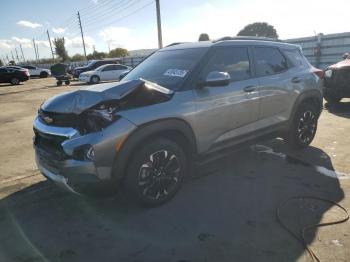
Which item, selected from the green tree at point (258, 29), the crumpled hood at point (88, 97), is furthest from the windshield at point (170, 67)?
the green tree at point (258, 29)

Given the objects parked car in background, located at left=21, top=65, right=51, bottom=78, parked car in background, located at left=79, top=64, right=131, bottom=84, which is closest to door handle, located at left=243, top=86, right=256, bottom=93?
parked car in background, located at left=79, top=64, right=131, bottom=84

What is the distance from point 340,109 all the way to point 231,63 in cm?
631

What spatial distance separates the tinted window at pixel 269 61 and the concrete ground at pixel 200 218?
1411mm

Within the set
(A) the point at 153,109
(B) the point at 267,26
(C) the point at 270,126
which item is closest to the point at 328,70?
(C) the point at 270,126

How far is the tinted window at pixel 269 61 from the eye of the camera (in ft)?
16.4

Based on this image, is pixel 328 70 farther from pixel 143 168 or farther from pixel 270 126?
pixel 143 168

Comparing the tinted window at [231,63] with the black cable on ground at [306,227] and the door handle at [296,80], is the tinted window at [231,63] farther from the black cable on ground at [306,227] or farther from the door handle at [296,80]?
the black cable on ground at [306,227]

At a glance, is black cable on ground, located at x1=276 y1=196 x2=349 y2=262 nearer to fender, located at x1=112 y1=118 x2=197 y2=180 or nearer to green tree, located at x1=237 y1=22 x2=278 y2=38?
fender, located at x1=112 y1=118 x2=197 y2=180

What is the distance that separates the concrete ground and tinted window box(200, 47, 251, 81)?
4.68ft

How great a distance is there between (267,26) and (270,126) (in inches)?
1835

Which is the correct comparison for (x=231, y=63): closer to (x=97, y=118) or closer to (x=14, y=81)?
(x=97, y=118)

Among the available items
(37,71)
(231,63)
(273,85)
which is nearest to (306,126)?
(273,85)

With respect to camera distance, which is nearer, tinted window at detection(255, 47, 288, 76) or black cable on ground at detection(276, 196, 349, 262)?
black cable on ground at detection(276, 196, 349, 262)

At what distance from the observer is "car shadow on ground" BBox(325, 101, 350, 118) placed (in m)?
8.90
